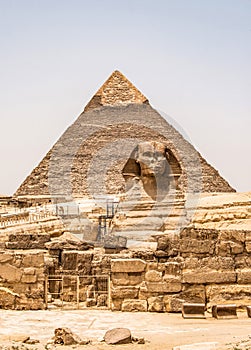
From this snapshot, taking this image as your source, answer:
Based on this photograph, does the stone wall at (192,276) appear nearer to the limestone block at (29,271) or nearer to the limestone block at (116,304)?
the limestone block at (116,304)

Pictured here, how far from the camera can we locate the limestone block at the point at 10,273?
7.65m

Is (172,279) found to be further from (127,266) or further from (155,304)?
(127,266)

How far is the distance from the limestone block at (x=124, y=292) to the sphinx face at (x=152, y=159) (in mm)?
8814

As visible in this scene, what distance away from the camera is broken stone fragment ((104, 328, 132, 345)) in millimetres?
5902

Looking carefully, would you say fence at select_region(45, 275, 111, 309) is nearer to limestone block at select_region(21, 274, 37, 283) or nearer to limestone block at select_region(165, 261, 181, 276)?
limestone block at select_region(21, 274, 37, 283)

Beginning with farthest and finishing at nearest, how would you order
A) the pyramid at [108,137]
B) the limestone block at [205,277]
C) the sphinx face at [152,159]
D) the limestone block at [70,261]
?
the pyramid at [108,137], the sphinx face at [152,159], the limestone block at [70,261], the limestone block at [205,277]

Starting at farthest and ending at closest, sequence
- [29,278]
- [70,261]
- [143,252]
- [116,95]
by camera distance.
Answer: [116,95]
[70,261]
[143,252]
[29,278]

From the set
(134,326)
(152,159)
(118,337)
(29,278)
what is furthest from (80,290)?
(152,159)

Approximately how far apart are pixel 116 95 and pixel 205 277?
106m

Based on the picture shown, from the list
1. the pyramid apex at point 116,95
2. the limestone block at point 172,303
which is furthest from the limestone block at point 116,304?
the pyramid apex at point 116,95

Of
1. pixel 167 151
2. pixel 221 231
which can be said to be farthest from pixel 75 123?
pixel 221 231

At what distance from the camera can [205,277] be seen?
7434mm

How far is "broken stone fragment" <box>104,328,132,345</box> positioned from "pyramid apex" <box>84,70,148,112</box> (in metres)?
107

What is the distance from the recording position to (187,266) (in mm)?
7434
